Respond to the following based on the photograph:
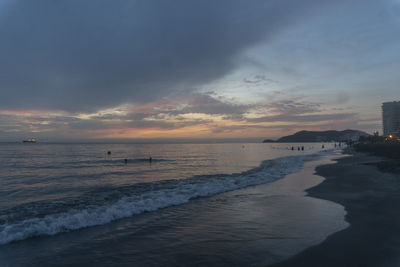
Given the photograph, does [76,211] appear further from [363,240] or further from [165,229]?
[363,240]

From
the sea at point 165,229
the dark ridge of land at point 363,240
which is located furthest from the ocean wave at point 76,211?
the dark ridge of land at point 363,240

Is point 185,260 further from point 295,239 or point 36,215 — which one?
point 36,215

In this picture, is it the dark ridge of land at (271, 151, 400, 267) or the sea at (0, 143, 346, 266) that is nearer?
the dark ridge of land at (271, 151, 400, 267)

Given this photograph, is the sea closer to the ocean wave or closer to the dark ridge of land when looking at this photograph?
the ocean wave

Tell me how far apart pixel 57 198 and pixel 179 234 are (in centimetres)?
1100

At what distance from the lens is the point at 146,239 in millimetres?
8031

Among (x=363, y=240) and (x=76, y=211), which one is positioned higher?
(x=363, y=240)

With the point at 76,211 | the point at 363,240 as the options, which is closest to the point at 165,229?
the point at 76,211

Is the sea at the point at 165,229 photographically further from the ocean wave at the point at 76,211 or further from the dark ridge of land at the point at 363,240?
the dark ridge of land at the point at 363,240

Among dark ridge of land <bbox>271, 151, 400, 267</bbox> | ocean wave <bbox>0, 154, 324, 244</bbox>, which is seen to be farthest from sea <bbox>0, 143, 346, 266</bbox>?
dark ridge of land <bbox>271, 151, 400, 267</bbox>

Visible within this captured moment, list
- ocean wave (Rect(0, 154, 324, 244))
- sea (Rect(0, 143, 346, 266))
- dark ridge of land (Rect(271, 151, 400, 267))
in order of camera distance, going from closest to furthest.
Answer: dark ridge of land (Rect(271, 151, 400, 267)) < sea (Rect(0, 143, 346, 266)) < ocean wave (Rect(0, 154, 324, 244))

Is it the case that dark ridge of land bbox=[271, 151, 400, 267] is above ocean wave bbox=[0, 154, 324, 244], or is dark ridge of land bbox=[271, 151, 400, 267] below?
above

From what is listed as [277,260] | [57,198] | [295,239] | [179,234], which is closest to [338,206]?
[295,239]

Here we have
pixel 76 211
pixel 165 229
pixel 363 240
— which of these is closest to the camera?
pixel 363 240
